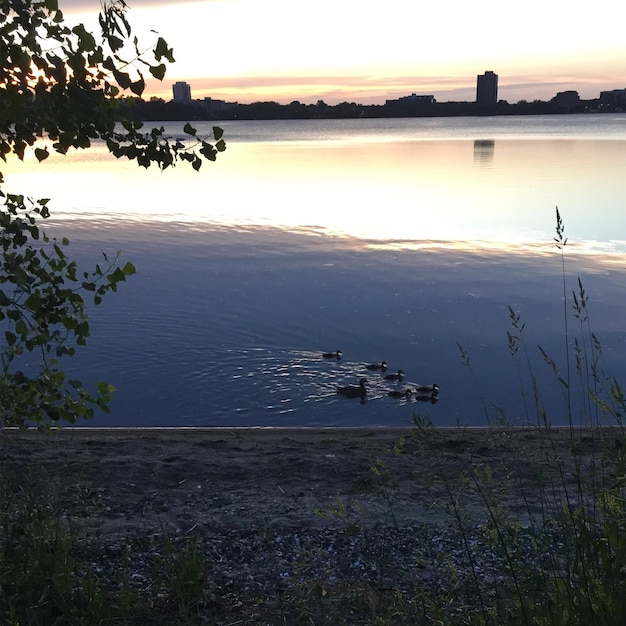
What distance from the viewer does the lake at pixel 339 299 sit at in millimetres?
10773

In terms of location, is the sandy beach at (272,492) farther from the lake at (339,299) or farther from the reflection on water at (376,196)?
the reflection on water at (376,196)

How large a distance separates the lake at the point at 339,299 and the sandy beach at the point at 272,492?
2.76 ft

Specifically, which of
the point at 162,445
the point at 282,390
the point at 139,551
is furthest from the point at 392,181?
the point at 139,551

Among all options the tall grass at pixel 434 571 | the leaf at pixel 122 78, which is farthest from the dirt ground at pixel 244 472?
the leaf at pixel 122 78

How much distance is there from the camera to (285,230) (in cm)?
2361

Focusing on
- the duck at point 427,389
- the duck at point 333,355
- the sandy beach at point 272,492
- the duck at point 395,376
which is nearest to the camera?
the sandy beach at point 272,492

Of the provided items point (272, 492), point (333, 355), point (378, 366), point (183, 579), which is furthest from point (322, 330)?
point (183, 579)

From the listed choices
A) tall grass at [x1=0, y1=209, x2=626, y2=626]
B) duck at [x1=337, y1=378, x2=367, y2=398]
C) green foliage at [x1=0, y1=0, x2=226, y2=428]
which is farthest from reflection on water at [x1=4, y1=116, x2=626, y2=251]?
green foliage at [x1=0, y1=0, x2=226, y2=428]

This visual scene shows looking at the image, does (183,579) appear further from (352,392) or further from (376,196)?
(376,196)

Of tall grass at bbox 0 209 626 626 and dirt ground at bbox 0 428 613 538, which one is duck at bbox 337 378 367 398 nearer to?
dirt ground at bbox 0 428 613 538

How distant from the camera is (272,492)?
6.67m

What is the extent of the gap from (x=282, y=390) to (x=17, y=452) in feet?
13.8

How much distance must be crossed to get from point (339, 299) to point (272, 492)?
9.25 meters

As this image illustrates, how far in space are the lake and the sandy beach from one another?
Result: 84 cm
